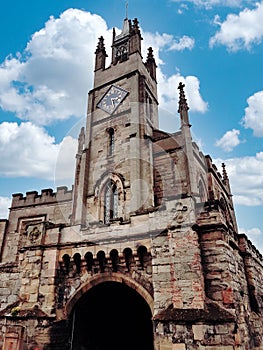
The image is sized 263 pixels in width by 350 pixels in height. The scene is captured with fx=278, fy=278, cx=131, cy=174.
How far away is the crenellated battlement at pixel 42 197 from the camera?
70.6 feet

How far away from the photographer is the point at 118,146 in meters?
15.8

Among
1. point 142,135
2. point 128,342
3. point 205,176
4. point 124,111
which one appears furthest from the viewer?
point 205,176

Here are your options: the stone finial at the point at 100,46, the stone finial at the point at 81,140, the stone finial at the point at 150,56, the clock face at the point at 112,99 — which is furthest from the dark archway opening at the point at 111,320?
the stone finial at the point at 100,46

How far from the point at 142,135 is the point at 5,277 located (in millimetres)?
9443

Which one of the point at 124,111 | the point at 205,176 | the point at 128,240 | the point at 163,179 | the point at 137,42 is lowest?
the point at 128,240

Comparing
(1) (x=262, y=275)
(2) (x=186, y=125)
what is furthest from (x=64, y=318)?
(2) (x=186, y=125)

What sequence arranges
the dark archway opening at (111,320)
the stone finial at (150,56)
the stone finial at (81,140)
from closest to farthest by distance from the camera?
the dark archway opening at (111,320) < the stone finial at (81,140) < the stone finial at (150,56)

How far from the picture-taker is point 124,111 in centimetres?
1669

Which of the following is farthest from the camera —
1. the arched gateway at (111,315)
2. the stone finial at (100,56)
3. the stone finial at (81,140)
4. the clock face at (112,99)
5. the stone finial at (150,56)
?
the stone finial at (150,56)

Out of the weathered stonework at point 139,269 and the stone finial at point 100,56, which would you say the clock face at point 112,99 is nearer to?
the weathered stonework at point 139,269

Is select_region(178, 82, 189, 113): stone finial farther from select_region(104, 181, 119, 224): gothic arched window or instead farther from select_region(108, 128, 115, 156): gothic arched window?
select_region(104, 181, 119, 224): gothic arched window

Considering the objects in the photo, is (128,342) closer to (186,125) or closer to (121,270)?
(121,270)

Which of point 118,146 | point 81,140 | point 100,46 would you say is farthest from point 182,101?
point 100,46

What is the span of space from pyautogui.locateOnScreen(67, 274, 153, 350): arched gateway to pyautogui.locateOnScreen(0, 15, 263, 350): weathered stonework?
0.04 m
